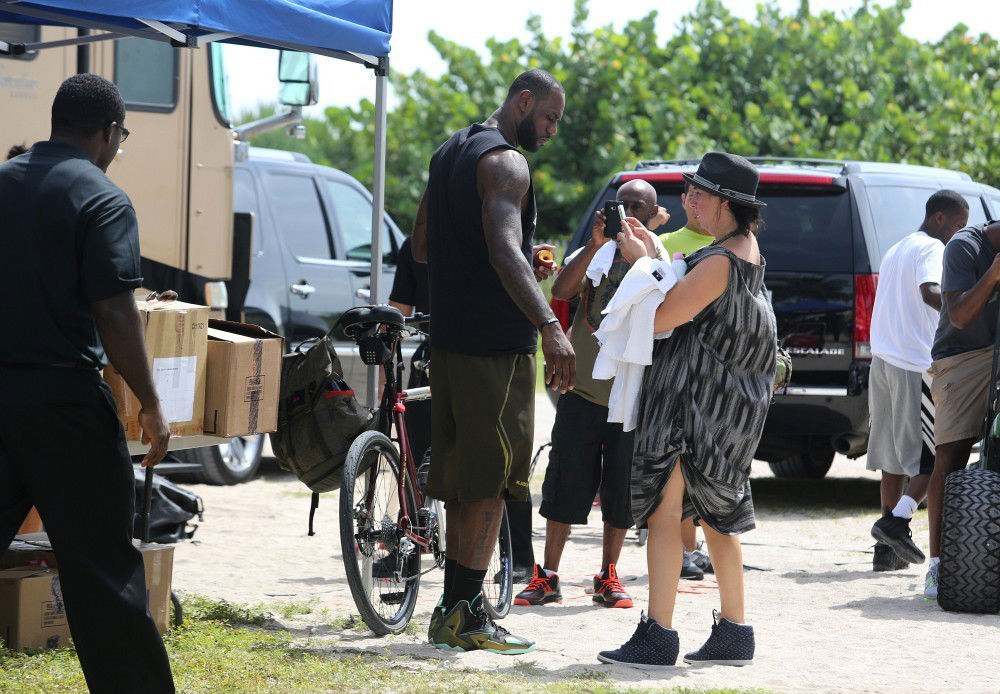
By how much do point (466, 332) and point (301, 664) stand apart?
1.27 meters

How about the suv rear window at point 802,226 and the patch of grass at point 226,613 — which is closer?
the patch of grass at point 226,613

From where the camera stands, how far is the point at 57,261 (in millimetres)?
3658

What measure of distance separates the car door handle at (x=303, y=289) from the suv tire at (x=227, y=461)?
1.05m

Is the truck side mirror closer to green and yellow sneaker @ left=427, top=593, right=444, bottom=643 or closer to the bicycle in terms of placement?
the bicycle

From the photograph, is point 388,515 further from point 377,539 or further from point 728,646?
point 728,646

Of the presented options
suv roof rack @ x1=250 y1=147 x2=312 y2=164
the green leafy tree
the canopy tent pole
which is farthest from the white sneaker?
the green leafy tree

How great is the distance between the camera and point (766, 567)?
7.18m

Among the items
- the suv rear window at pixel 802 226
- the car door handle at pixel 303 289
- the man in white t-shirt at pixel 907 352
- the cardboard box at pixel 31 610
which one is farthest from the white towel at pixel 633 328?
the car door handle at pixel 303 289

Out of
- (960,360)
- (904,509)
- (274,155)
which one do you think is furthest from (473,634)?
(274,155)

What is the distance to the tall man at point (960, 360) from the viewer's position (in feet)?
21.1

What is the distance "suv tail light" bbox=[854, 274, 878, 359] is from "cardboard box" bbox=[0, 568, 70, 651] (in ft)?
15.6

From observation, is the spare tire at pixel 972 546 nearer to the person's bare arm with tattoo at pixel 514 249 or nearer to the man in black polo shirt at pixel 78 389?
the person's bare arm with tattoo at pixel 514 249

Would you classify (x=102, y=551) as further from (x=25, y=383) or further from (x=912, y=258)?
(x=912, y=258)

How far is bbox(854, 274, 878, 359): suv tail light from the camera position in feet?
26.2
